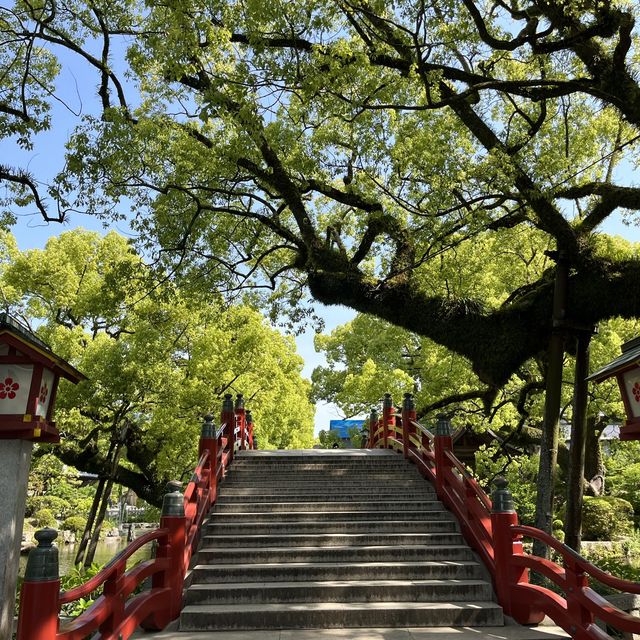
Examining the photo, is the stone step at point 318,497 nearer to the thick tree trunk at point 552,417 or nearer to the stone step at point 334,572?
the thick tree trunk at point 552,417

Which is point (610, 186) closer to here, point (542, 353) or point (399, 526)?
point (542, 353)

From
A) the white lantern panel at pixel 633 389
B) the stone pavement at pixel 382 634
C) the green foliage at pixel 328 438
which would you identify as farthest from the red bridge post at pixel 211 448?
the green foliage at pixel 328 438

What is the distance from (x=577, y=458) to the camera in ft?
30.5

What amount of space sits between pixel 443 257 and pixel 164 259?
6500mm

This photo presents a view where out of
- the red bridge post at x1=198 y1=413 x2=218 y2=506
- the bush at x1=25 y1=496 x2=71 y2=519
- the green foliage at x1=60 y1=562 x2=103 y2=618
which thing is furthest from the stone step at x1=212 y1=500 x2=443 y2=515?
the bush at x1=25 y1=496 x2=71 y2=519

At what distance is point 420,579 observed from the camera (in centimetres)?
661

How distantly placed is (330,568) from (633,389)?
406 cm

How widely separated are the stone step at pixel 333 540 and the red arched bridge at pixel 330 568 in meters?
0.02

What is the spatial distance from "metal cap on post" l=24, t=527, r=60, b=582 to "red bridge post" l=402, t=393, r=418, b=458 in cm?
791

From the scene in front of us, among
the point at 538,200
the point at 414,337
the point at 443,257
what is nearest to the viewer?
the point at 538,200

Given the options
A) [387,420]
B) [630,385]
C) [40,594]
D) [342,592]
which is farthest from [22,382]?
[387,420]

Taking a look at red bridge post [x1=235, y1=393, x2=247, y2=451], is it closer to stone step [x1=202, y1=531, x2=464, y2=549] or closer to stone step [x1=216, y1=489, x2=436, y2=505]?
stone step [x1=216, y1=489, x2=436, y2=505]

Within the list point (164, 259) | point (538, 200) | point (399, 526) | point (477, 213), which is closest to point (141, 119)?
point (164, 259)

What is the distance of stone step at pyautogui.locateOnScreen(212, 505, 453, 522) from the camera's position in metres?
8.20
